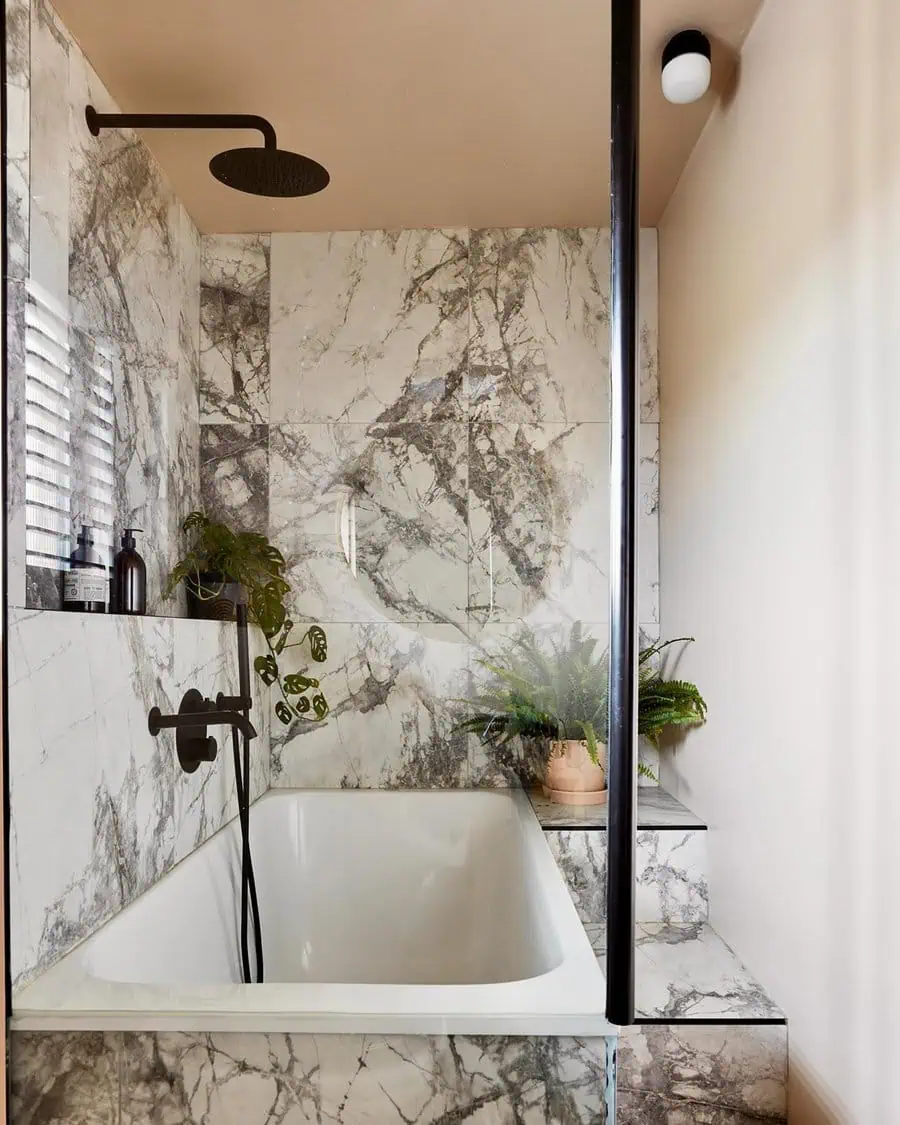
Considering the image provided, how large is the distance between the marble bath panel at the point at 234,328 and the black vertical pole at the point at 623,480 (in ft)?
1.81

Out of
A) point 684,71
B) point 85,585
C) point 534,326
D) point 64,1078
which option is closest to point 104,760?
A: point 85,585

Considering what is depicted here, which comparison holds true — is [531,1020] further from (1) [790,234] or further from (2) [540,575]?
(1) [790,234]

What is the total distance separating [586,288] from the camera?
130 centimetres

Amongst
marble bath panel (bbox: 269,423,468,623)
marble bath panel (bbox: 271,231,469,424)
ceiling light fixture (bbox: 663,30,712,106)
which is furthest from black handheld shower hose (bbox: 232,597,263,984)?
ceiling light fixture (bbox: 663,30,712,106)

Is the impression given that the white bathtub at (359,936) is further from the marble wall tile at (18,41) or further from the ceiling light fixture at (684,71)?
the ceiling light fixture at (684,71)

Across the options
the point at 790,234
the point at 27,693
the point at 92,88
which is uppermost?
the point at 92,88

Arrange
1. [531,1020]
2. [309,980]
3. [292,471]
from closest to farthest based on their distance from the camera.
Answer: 1. [531,1020]
2. [309,980]
3. [292,471]

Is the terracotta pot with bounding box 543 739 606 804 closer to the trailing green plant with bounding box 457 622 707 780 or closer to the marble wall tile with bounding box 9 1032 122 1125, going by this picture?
the trailing green plant with bounding box 457 622 707 780

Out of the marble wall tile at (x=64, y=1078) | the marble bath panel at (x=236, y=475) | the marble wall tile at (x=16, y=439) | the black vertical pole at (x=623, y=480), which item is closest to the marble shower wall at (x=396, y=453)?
the marble bath panel at (x=236, y=475)

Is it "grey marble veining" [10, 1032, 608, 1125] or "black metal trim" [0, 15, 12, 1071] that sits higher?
"black metal trim" [0, 15, 12, 1071]

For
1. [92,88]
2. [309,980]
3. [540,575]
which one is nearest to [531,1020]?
[309,980]

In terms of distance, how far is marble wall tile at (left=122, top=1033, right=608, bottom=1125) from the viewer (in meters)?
1.14

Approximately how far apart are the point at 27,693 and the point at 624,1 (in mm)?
1299

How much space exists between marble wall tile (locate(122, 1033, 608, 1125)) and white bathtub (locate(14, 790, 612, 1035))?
0.07ft
